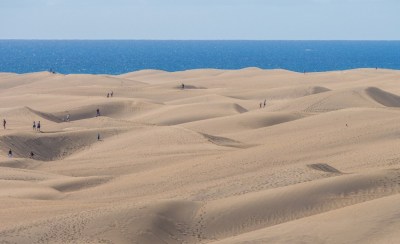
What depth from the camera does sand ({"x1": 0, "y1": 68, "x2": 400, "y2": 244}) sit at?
19.1 metres

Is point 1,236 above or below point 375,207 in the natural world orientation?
below

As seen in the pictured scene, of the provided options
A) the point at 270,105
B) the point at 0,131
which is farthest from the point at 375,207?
the point at 270,105

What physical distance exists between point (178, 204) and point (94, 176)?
31.2 feet

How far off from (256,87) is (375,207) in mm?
52586

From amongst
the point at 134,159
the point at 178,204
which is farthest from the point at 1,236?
the point at 134,159

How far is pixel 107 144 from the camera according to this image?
37.3m

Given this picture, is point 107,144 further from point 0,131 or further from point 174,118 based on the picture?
point 174,118

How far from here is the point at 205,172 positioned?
27.8 meters

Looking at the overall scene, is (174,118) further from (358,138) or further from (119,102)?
(358,138)

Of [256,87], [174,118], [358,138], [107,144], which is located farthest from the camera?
[256,87]

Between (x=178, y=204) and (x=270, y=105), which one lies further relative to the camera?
(x=270, y=105)

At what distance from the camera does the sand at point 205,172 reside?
62.6ft

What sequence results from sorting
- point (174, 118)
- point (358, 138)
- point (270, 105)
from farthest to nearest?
1. point (270, 105)
2. point (174, 118)
3. point (358, 138)

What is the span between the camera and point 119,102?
175 feet
